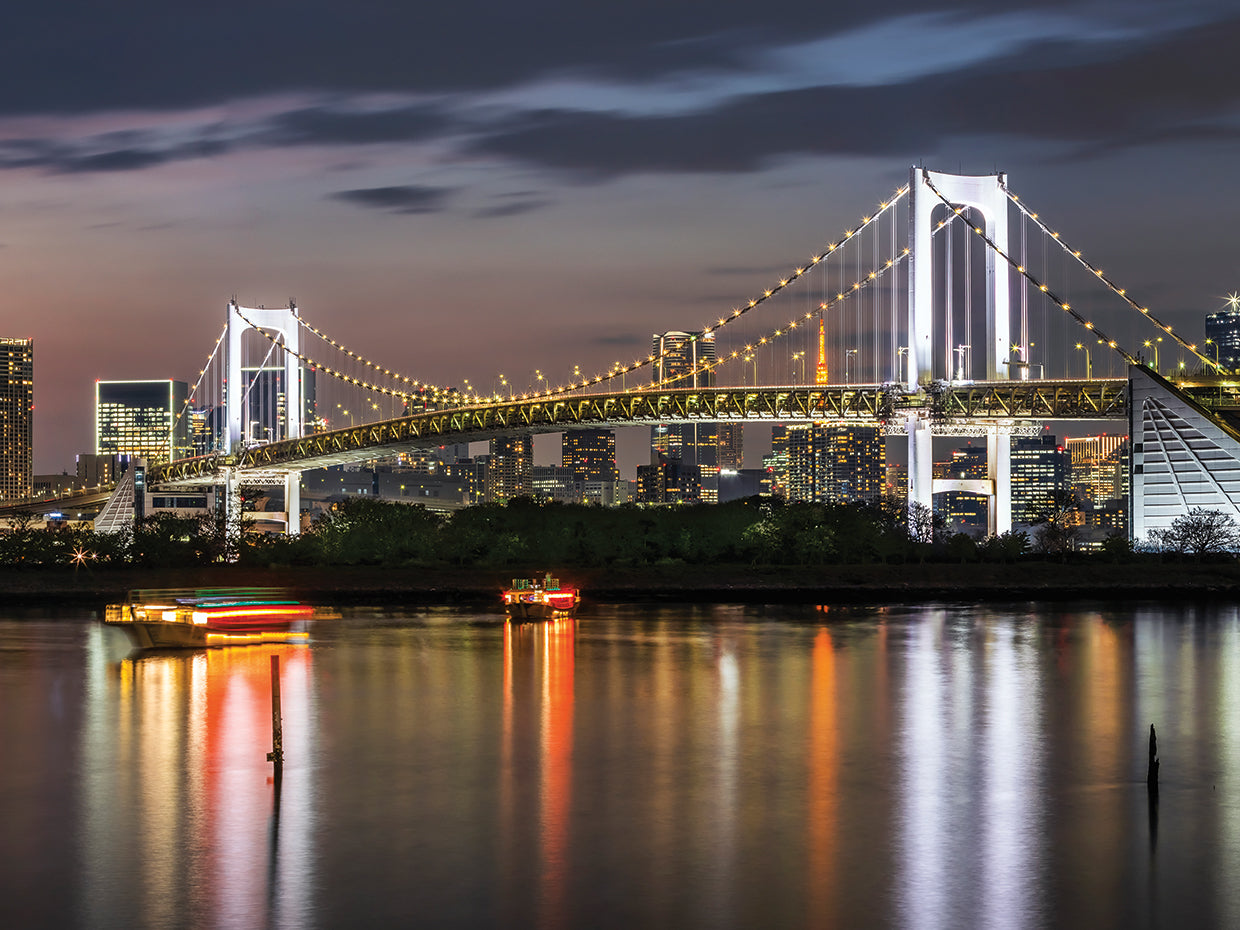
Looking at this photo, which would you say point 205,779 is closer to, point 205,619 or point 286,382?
point 205,619

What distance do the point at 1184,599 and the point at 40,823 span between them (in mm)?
42133

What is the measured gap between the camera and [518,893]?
14547mm

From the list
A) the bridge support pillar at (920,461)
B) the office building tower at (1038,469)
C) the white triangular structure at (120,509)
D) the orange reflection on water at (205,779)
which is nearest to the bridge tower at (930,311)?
the bridge support pillar at (920,461)

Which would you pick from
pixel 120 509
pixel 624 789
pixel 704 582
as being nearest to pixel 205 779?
pixel 624 789

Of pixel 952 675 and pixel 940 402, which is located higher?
pixel 940 402

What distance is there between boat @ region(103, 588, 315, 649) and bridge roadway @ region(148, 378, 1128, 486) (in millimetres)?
23273

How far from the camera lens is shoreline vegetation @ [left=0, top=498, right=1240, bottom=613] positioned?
55.1 meters

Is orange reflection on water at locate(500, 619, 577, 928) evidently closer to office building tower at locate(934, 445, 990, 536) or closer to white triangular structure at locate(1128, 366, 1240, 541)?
white triangular structure at locate(1128, 366, 1240, 541)

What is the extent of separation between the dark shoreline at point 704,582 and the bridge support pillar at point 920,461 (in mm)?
3199

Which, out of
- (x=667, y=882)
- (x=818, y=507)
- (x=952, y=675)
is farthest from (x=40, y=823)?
(x=818, y=507)

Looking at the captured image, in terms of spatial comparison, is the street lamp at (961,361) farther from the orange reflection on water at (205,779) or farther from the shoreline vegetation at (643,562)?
the orange reflection on water at (205,779)

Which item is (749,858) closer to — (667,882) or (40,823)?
(667,882)

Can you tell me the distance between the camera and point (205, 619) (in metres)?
38.6

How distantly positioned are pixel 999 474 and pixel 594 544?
15.8m
